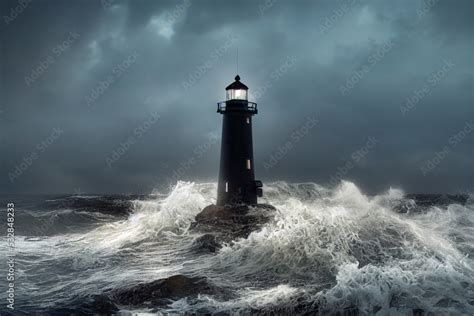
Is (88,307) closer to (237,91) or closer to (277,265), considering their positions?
(277,265)

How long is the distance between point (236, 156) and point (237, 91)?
3805mm

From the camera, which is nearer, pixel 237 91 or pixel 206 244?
pixel 206 244

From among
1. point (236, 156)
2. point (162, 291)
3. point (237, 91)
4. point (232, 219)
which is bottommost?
point (162, 291)

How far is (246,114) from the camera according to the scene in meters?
23.0

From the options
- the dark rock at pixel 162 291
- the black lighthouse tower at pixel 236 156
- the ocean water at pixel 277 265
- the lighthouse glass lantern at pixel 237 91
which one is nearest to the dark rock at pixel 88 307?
the ocean water at pixel 277 265

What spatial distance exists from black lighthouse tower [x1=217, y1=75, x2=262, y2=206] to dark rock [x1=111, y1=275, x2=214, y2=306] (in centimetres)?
1092

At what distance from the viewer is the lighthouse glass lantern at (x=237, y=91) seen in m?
23.2

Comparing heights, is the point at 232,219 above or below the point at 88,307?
above

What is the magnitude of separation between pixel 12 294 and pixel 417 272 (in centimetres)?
1148

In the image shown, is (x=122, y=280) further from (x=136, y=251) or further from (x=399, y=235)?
(x=399, y=235)

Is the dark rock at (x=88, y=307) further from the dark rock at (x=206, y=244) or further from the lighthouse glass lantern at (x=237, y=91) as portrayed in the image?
the lighthouse glass lantern at (x=237, y=91)

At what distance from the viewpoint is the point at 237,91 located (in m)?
23.3

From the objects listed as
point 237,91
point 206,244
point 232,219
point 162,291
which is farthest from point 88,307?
point 237,91

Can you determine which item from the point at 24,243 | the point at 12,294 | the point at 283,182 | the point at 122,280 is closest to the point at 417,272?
the point at 122,280
